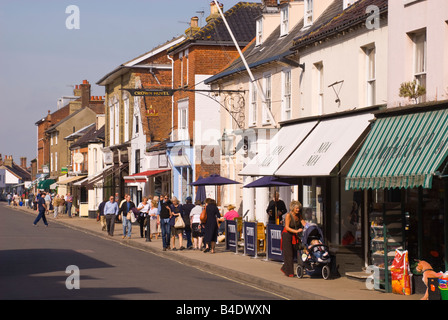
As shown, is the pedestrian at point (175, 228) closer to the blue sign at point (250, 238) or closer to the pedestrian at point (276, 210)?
the blue sign at point (250, 238)

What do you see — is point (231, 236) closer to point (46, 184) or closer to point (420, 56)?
point (420, 56)

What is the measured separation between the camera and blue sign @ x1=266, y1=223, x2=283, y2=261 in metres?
23.3

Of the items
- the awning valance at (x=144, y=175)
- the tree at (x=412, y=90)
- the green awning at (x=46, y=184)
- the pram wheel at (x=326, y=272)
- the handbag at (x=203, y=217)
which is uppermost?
the tree at (x=412, y=90)

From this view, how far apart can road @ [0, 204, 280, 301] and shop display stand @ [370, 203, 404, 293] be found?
2382 mm

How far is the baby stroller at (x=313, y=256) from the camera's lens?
19.3 meters

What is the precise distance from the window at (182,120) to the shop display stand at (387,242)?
2659cm

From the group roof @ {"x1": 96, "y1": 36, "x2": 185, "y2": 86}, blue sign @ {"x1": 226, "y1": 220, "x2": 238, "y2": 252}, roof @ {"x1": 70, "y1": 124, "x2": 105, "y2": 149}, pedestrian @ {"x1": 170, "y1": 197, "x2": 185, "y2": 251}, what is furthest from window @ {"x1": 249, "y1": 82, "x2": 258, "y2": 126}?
roof @ {"x1": 70, "y1": 124, "x2": 105, "y2": 149}

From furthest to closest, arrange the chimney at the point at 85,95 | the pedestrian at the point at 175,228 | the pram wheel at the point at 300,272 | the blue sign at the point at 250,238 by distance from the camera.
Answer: the chimney at the point at 85,95 < the pedestrian at the point at 175,228 < the blue sign at the point at 250,238 < the pram wheel at the point at 300,272

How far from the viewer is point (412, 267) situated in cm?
1673

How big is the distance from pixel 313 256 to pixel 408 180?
14.6 ft

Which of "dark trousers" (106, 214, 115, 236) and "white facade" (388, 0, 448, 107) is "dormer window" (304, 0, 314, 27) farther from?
"dark trousers" (106, 214, 115, 236)

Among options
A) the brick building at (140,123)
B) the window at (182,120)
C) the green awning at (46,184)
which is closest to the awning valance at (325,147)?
the window at (182,120)
